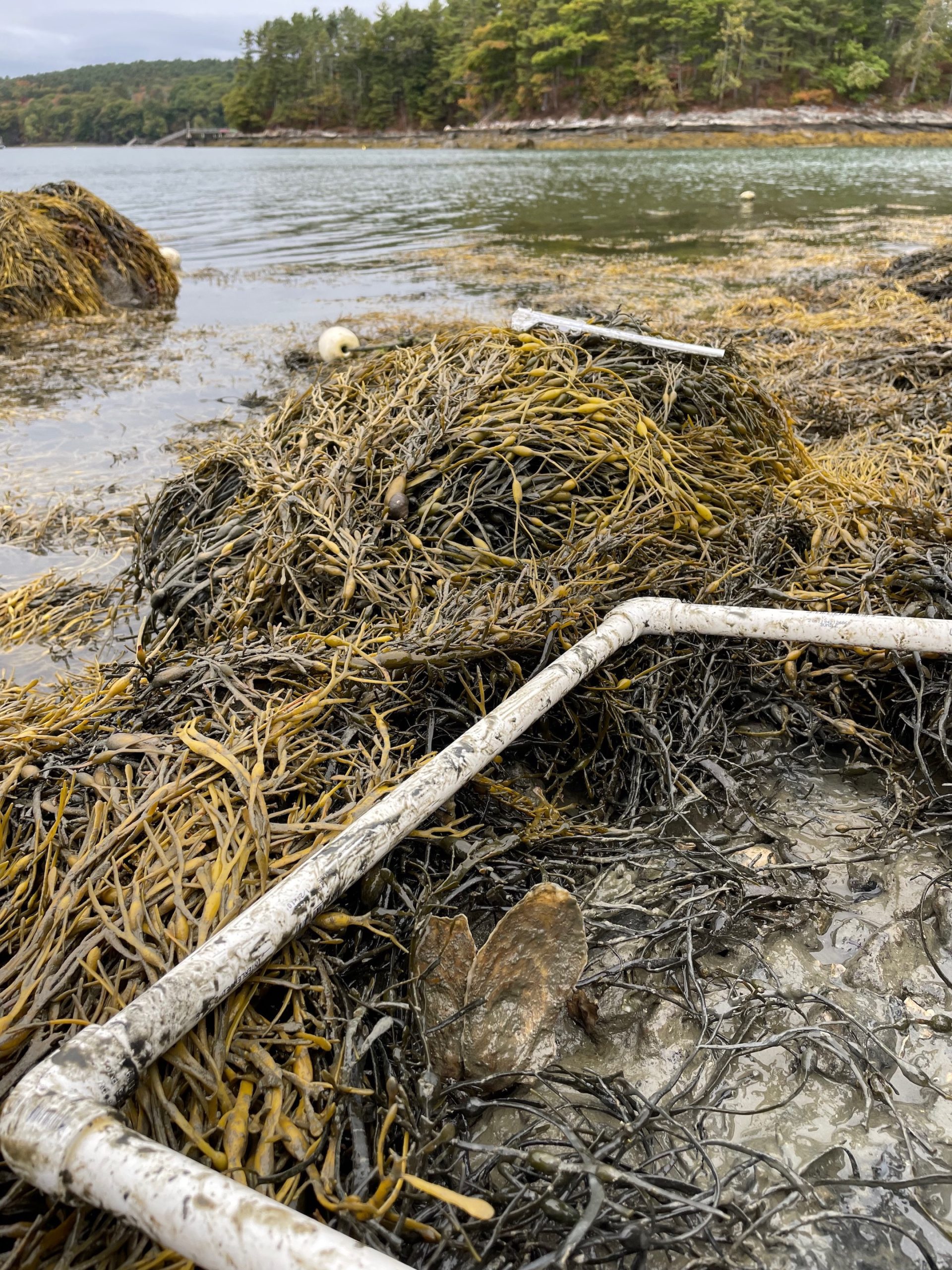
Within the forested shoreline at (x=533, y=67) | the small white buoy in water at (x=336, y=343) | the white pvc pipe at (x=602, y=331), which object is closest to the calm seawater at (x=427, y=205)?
the small white buoy in water at (x=336, y=343)

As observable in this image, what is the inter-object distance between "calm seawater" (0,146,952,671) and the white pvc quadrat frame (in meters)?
2.41

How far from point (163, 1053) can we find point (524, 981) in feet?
2.12

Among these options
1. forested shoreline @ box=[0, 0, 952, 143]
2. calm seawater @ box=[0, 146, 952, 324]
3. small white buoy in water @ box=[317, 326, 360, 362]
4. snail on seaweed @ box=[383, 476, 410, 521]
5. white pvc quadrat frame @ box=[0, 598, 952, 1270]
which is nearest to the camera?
white pvc quadrat frame @ box=[0, 598, 952, 1270]

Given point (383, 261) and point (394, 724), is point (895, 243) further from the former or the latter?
point (394, 724)

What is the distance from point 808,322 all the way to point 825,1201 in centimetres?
788

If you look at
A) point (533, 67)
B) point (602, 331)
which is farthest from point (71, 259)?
point (533, 67)

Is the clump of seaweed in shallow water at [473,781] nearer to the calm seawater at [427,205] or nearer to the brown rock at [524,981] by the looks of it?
the brown rock at [524,981]

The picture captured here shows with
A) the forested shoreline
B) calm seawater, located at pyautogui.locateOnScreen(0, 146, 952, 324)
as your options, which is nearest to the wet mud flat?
calm seawater, located at pyautogui.locateOnScreen(0, 146, 952, 324)

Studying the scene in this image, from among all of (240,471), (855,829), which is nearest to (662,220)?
(240,471)

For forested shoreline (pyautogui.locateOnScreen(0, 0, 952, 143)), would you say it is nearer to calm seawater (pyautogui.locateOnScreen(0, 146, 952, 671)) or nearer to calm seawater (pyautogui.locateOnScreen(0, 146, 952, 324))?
calm seawater (pyautogui.locateOnScreen(0, 146, 952, 324))

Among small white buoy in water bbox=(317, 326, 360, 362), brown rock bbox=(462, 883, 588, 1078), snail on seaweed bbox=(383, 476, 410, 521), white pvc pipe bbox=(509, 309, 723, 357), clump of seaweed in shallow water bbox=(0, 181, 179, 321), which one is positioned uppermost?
clump of seaweed in shallow water bbox=(0, 181, 179, 321)

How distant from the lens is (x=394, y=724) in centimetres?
203

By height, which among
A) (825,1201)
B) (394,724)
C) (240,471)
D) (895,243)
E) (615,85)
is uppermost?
(615,85)

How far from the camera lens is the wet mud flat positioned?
1.19 metres
